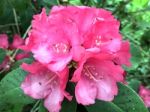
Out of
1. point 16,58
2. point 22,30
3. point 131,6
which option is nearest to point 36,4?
point 22,30

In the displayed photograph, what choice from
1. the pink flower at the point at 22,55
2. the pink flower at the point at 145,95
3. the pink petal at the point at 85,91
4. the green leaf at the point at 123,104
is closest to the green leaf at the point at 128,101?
the green leaf at the point at 123,104

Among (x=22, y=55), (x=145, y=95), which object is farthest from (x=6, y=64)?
(x=145, y=95)

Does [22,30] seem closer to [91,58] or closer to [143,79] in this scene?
[143,79]

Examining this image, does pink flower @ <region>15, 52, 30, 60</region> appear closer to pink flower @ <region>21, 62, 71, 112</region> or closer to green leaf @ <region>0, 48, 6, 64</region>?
green leaf @ <region>0, 48, 6, 64</region>

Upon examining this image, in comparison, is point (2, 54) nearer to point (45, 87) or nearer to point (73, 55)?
point (45, 87)

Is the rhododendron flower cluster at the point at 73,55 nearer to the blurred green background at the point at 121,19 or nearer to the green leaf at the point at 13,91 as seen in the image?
the green leaf at the point at 13,91

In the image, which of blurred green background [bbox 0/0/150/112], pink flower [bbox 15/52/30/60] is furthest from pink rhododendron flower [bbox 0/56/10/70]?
blurred green background [bbox 0/0/150/112]
